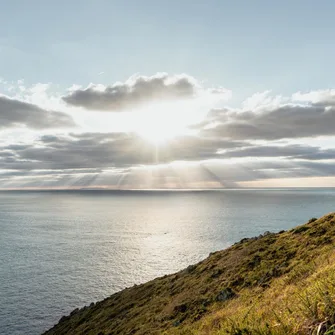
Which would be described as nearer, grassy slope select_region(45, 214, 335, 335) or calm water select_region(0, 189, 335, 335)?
grassy slope select_region(45, 214, 335, 335)

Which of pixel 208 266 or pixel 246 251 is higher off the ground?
pixel 246 251

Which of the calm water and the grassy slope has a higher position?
the grassy slope

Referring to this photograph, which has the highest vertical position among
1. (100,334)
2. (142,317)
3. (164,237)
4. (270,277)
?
(270,277)

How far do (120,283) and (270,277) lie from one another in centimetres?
6856

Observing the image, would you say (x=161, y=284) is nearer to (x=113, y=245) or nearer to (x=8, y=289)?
(x=8, y=289)

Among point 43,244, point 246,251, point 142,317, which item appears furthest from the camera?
point 43,244

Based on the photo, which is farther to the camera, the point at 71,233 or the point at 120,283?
the point at 71,233

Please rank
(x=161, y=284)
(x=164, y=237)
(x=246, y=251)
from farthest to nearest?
(x=164, y=237) < (x=161, y=284) < (x=246, y=251)

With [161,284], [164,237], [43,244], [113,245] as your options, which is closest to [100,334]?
[161,284]

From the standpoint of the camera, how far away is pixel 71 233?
174 metres

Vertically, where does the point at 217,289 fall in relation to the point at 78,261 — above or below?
above

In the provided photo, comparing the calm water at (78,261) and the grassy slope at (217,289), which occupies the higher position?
the grassy slope at (217,289)

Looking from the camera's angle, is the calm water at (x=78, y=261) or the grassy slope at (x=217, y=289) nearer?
the grassy slope at (x=217, y=289)

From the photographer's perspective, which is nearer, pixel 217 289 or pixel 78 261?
pixel 217 289
